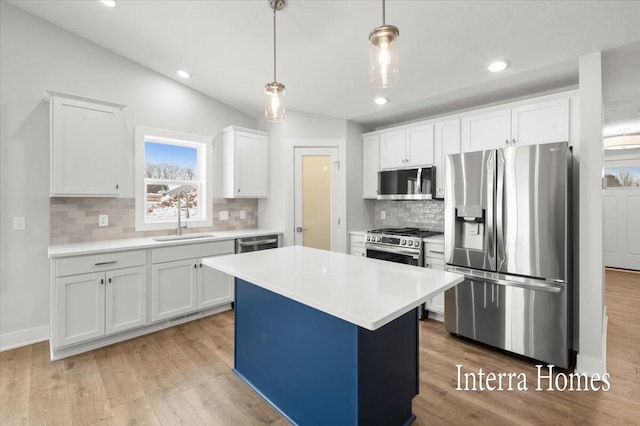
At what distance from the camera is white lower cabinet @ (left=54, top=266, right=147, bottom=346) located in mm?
2639

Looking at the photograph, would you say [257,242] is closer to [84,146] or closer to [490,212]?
[84,146]

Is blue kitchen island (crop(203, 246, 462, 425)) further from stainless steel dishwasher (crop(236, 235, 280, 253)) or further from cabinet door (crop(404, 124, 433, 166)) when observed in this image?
cabinet door (crop(404, 124, 433, 166))

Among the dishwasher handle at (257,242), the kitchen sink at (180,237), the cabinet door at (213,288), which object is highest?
the kitchen sink at (180,237)

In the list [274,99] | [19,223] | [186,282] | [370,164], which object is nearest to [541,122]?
[370,164]

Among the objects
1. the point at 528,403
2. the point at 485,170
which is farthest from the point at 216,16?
the point at 528,403

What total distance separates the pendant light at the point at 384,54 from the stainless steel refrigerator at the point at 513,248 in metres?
1.75

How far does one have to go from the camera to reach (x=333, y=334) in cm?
159

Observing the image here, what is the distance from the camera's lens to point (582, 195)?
242 cm

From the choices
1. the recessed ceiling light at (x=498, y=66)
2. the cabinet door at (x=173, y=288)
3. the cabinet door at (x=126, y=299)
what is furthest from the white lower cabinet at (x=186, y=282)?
the recessed ceiling light at (x=498, y=66)

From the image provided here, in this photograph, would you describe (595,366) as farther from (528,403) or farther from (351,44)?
(351,44)

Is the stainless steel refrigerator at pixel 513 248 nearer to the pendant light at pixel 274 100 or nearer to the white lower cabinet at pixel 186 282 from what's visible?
the pendant light at pixel 274 100

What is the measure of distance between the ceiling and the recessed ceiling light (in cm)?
6

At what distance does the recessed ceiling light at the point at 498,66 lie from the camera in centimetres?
263

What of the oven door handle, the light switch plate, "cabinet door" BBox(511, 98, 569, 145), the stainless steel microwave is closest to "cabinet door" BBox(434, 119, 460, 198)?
the stainless steel microwave
